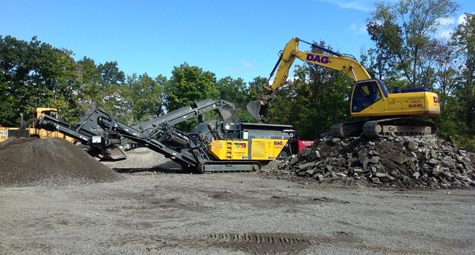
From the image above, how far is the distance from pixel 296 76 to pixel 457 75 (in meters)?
12.1

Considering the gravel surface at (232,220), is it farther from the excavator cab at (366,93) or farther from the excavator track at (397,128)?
the excavator cab at (366,93)

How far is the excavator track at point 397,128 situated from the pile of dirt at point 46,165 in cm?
904

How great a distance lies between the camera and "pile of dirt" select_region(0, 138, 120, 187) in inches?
415

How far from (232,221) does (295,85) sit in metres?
26.9

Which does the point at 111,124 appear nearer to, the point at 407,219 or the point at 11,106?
the point at 407,219

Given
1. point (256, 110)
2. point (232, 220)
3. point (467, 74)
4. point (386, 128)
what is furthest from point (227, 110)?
point (467, 74)

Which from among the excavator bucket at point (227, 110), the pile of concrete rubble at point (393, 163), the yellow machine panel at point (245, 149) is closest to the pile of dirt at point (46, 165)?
the yellow machine panel at point (245, 149)

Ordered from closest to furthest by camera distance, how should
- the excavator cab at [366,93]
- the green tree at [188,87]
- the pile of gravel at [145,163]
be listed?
the excavator cab at [366,93] < the pile of gravel at [145,163] < the green tree at [188,87]

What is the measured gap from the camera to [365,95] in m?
14.0

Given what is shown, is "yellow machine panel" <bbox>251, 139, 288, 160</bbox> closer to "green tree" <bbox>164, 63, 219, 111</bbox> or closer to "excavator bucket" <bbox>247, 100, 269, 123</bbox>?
"excavator bucket" <bbox>247, 100, 269, 123</bbox>

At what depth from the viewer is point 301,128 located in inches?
1099

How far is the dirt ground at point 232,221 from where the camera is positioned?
17.0 feet

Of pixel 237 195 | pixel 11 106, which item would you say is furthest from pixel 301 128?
pixel 11 106

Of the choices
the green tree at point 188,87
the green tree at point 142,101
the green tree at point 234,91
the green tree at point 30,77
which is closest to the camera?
the green tree at point 30,77
